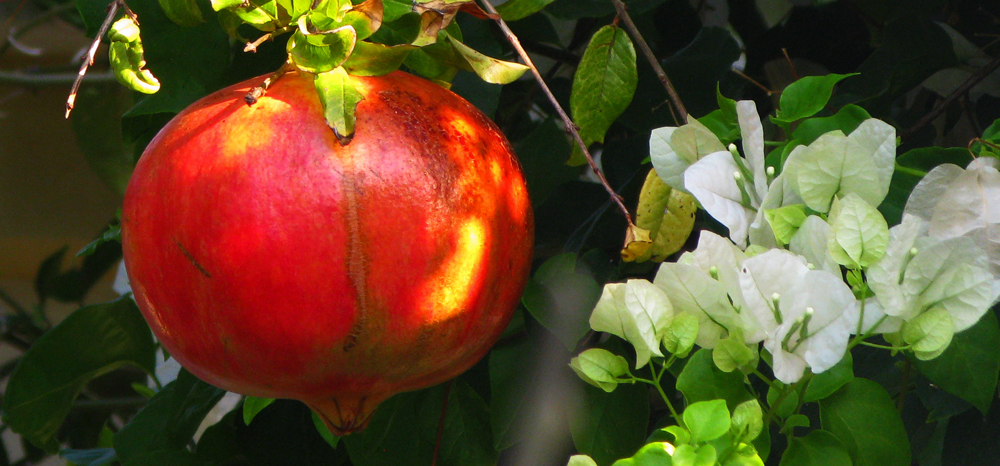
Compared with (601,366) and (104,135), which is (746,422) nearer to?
(601,366)

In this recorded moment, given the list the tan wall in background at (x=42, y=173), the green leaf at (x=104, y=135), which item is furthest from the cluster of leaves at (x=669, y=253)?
the tan wall in background at (x=42, y=173)

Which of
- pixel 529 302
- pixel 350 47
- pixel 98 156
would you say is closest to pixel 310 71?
pixel 350 47

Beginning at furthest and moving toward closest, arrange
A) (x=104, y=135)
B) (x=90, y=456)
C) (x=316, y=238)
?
(x=104, y=135), (x=90, y=456), (x=316, y=238)

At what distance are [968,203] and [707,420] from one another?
14cm

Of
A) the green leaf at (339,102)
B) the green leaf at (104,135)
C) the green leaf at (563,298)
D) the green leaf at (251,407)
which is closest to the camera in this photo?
the green leaf at (339,102)

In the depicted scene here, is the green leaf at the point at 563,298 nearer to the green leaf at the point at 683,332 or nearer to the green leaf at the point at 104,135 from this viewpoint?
the green leaf at the point at 683,332

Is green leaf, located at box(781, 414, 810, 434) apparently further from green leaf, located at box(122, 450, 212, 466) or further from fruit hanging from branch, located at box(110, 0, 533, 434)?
green leaf, located at box(122, 450, 212, 466)

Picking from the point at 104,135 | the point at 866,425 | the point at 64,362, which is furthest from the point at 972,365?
the point at 104,135

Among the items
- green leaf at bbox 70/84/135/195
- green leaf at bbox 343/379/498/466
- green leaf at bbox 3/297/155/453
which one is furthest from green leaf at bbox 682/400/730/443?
green leaf at bbox 70/84/135/195

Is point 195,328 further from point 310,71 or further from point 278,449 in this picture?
point 278,449

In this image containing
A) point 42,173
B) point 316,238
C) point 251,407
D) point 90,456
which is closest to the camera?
point 316,238

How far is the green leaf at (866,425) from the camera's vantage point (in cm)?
32

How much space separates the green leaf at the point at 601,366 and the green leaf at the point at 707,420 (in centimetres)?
6

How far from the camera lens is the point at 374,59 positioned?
1.07 ft
